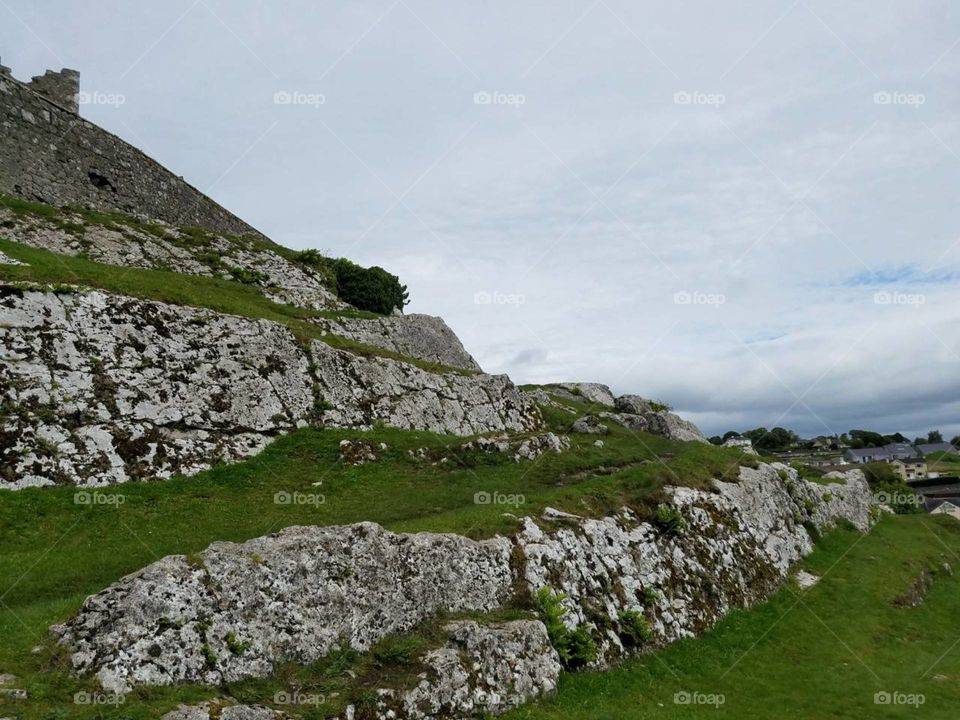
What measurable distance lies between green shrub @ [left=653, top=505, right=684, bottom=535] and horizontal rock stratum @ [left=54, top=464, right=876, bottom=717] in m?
0.29

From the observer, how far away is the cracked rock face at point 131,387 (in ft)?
74.8

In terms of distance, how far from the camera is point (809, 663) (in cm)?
2191

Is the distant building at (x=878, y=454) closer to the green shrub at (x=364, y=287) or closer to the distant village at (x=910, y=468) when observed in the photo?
the distant village at (x=910, y=468)

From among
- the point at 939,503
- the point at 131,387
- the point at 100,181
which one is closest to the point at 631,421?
the point at 131,387

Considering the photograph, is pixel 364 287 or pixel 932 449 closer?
pixel 364 287

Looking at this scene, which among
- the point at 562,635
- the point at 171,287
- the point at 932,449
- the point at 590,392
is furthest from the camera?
the point at 932,449

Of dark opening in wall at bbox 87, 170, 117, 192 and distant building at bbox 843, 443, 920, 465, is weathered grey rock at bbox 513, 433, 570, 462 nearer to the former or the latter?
dark opening in wall at bbox 87, 170, 117, 192

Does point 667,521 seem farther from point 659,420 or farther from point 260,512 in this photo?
point 659,420

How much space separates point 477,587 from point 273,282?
3457 cm

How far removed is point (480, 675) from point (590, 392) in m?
55.7

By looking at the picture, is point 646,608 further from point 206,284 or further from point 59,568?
point 206,284

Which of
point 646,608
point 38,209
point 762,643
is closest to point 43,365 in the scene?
point 38,209

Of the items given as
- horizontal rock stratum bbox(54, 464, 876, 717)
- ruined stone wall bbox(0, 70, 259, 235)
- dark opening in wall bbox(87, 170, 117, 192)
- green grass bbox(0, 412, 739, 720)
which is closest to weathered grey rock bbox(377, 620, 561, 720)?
horizontal rock stratum bbox(54, 464, 876, 717)

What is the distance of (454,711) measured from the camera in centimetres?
1468
